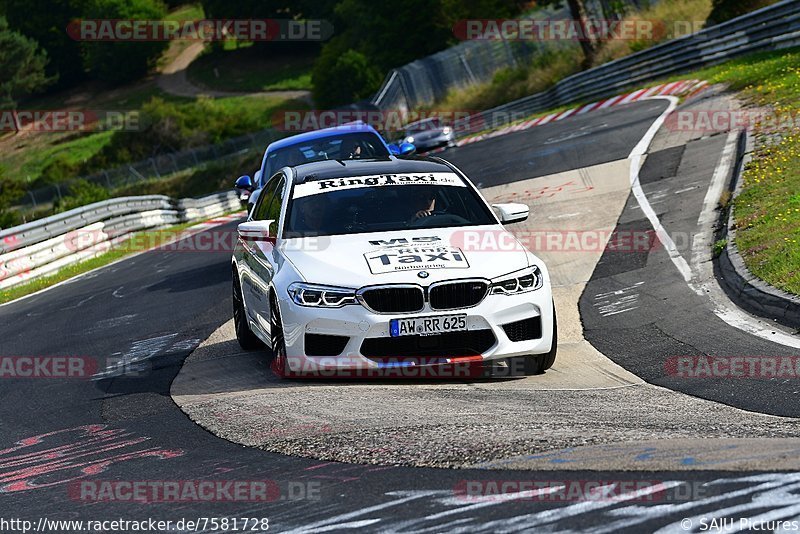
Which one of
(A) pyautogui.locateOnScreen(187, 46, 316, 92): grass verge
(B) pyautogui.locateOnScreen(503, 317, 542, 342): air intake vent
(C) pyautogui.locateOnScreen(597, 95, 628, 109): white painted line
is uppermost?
(B) pyautogui.locateOnScreen(503, 317, 542, 342): air intake vent

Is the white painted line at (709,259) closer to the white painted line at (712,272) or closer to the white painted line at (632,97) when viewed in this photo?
the white painted line at (712,272)

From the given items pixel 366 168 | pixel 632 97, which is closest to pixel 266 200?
pixel 366 168

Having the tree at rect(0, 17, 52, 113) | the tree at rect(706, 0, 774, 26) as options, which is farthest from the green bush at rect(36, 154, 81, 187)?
the tree at rect(706, 0, 774, 26)

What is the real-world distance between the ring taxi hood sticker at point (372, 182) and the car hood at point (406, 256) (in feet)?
2.44

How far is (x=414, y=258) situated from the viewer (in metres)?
8.81

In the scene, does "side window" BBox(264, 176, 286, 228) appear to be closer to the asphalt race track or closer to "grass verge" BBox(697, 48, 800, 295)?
the asphalt race track

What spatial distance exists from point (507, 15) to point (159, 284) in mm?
60317

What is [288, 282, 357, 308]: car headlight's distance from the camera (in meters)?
8.59

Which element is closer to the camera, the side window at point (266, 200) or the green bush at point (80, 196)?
the side window at point (266, 200)

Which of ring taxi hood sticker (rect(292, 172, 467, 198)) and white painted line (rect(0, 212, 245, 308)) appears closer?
ring taxi hood sticker (rect(292, 172, 467, 198))

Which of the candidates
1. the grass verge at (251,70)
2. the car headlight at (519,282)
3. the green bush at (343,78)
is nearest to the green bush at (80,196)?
the green bush at (343,78)

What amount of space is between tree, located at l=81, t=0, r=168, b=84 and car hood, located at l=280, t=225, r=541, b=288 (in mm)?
109768

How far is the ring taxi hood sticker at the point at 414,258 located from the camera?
8.70m

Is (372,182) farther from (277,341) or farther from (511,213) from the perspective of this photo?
→ (277,341)
